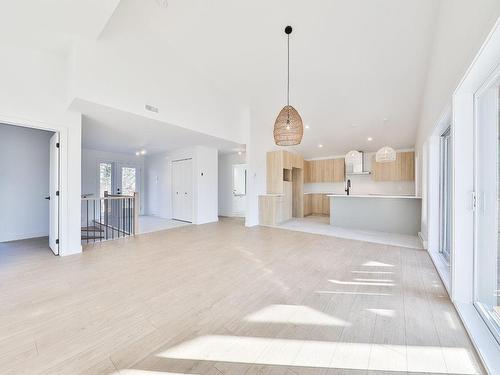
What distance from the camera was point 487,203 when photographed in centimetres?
187

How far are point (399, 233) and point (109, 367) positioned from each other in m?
6.02

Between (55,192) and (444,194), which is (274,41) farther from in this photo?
(55,192)

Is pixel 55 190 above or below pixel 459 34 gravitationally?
below

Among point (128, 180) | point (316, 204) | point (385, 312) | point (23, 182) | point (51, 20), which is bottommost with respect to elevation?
point (385, 312)

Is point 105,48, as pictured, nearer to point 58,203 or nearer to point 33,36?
point 33,36

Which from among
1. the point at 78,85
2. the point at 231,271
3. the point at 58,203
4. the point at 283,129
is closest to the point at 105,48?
the point at 78,85

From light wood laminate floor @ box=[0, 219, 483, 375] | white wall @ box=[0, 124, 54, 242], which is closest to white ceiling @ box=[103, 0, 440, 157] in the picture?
white wall @ box=[0, 124, 54, 242]

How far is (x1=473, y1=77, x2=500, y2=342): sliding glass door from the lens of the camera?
1819mm

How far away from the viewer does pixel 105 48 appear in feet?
11.2

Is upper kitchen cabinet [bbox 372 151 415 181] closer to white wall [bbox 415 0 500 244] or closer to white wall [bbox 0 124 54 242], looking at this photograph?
white wall [bbox 415 0 500 244]

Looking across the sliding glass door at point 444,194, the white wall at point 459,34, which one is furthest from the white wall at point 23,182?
the sliding glass door at point 444,194

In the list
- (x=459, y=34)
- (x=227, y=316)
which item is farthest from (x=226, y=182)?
(x=459, y=34)

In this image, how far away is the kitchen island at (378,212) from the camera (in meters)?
5.15

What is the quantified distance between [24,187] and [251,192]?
5.32 meters
